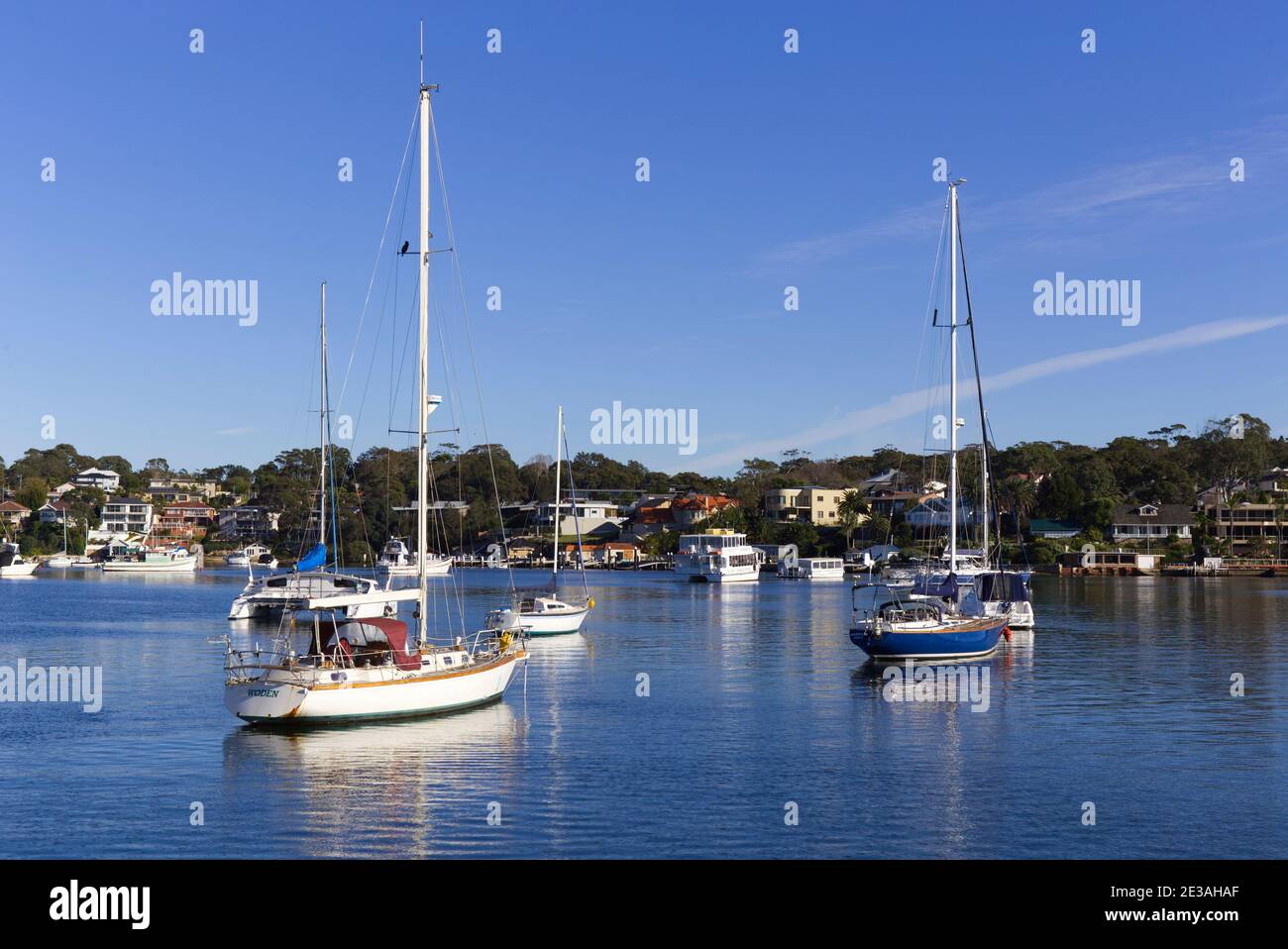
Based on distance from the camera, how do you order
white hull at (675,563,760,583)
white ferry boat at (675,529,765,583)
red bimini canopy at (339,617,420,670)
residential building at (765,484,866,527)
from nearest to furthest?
1. red bimini canopy at (339,617,420,670)
2. white hull at (675,563,760,583)
3. white ferry boat at (675,529,765,583)
4. residential building at (765,484,866,527)

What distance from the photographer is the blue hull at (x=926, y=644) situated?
43.8 meters

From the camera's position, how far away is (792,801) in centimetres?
2309

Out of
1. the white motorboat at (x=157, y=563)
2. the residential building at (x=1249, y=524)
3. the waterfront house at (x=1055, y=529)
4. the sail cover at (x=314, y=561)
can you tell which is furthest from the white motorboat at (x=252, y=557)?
the residential building at (x=1249, y=524)

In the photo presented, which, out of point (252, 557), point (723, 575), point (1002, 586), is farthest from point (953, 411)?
point (252, 557)

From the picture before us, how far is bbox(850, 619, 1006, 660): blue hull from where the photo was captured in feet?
144

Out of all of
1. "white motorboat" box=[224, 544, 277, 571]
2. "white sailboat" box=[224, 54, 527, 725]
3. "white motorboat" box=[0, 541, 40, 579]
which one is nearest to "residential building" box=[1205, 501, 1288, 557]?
"white motorboat" box=[224, 544, 277, 571]

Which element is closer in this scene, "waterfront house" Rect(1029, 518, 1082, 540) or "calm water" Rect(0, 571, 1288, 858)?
"calm water" Rect(0, 571, 1288, 858)

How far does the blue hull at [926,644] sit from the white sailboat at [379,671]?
50.8ft

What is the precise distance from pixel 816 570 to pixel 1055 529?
1549 inches

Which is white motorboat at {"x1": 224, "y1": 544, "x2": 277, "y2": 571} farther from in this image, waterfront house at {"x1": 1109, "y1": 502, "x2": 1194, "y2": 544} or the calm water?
the calm water

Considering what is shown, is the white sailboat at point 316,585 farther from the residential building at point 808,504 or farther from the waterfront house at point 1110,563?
the residential building at point 808,504

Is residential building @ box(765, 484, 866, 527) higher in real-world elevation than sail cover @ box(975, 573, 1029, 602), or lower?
higher

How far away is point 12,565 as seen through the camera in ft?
502
